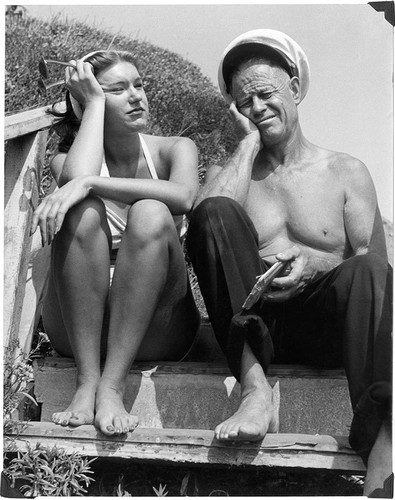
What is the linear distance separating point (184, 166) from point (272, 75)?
1.83 ft

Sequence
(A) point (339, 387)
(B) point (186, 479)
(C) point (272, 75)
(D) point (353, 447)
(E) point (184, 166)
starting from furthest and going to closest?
(C) point (272, 75) < (E) point (184, 166) < (A) point (339, 387) < (B) point (186, 479) < (D) point (353, 447)

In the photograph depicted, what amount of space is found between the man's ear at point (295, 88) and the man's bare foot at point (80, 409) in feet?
4.52

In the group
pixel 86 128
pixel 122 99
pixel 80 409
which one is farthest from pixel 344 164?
pixel 80 409

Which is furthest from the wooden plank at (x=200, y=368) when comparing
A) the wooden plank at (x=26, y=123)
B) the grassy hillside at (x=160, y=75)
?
the grassy hillside at (x=160, y=75)

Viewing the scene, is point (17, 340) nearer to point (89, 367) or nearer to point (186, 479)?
point (89, 367)

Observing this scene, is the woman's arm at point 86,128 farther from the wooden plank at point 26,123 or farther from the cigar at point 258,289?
the cigar at point 258,289

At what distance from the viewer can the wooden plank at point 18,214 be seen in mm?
3084

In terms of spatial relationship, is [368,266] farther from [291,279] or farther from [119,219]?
[119,219]

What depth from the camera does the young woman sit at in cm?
265

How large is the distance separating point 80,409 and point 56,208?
0.62 m

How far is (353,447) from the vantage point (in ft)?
7.84

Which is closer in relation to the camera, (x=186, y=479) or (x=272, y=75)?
(x=186, y=479)

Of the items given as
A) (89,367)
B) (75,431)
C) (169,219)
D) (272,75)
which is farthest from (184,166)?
(75,431)

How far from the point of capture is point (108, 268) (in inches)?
108
